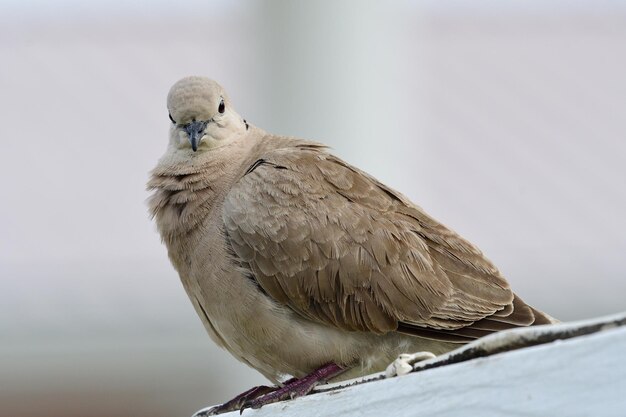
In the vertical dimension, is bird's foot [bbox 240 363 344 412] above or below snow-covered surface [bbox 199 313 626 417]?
above

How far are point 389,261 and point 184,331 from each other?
438cm

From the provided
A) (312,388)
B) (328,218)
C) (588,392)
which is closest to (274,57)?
(328,218)

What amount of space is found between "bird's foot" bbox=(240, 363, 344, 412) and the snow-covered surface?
0.85 m

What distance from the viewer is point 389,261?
346 cm

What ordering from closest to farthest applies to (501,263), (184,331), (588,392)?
1. (588,392)
2. (501,263)
3. (184,331)


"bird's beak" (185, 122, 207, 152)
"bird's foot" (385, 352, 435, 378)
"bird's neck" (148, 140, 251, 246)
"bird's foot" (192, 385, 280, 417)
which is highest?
"bird's beak" (185, 122, 207, 152)

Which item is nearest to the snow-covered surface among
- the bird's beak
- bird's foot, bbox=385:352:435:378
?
bird's foot, bbox=385:352:435:378

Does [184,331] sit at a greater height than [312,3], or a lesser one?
lesser

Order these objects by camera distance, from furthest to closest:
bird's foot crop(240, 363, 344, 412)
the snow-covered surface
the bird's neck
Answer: the bird's neck → bird's foot crop(240, 363, 344, 412) → the snow-covered surface

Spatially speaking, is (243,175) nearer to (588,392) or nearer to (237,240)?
(237,240)

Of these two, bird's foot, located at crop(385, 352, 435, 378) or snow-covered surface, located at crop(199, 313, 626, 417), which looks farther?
bird's foot, located at crop(385, 352, 435, 378)

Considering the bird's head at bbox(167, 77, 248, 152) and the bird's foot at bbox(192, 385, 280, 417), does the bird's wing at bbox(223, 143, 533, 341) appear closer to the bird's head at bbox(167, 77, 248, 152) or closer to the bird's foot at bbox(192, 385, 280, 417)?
the bird's foot at bbox(192, 385, 280, 417)

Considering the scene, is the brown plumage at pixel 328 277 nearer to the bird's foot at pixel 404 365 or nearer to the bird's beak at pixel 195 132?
the bird's beak at pixel 195 132

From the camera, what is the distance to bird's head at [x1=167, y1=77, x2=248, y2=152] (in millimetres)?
4031
